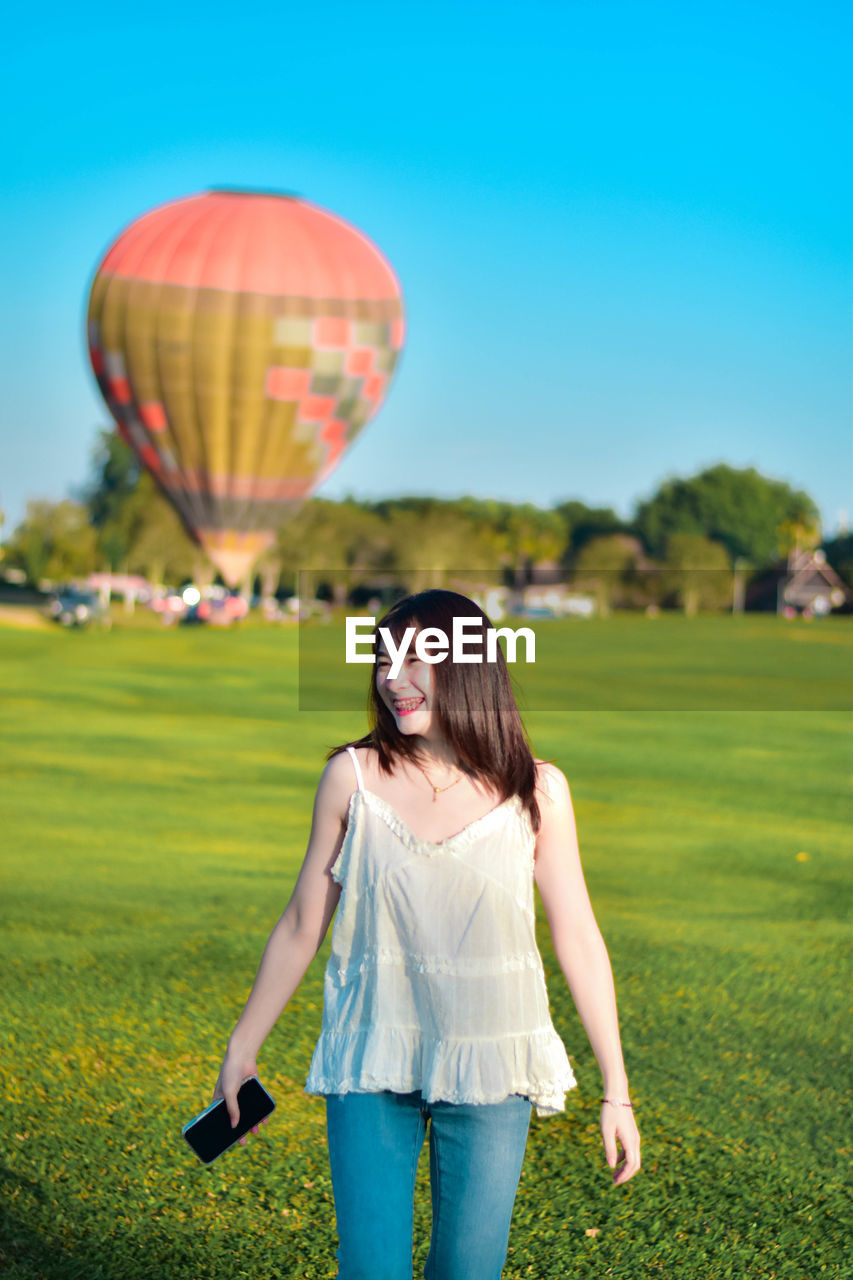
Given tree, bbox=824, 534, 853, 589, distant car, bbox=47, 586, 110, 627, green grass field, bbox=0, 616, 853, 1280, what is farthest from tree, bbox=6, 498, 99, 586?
green grass field, bbox=0, 616, 853, 1280

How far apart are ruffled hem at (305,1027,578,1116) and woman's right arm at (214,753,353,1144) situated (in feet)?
0.50

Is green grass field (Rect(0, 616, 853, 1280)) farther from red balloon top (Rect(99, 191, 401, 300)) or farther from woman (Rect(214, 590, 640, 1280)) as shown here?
red balloon top (Rect(99, 191, 401, 300))

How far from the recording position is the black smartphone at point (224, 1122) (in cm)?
302

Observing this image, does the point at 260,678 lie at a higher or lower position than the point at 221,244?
lower

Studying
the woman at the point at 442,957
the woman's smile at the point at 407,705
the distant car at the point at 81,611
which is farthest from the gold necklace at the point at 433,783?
the distant car at the point at 81,611

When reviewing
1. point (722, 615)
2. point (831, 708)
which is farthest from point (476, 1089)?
point (722, 615)

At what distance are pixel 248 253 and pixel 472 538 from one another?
5962 cm

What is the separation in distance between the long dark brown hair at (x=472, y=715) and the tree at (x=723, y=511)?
478 ft

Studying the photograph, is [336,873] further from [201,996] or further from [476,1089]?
[201,996]

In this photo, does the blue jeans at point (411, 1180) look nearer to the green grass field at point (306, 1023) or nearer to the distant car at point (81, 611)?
the green grass field at point (306, 1023)

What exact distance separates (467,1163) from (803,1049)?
3656 millimetres

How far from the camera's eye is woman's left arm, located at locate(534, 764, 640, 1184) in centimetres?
292

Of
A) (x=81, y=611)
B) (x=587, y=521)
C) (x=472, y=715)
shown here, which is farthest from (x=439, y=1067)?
(x=587, y=521)

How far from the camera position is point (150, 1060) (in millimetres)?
5777
